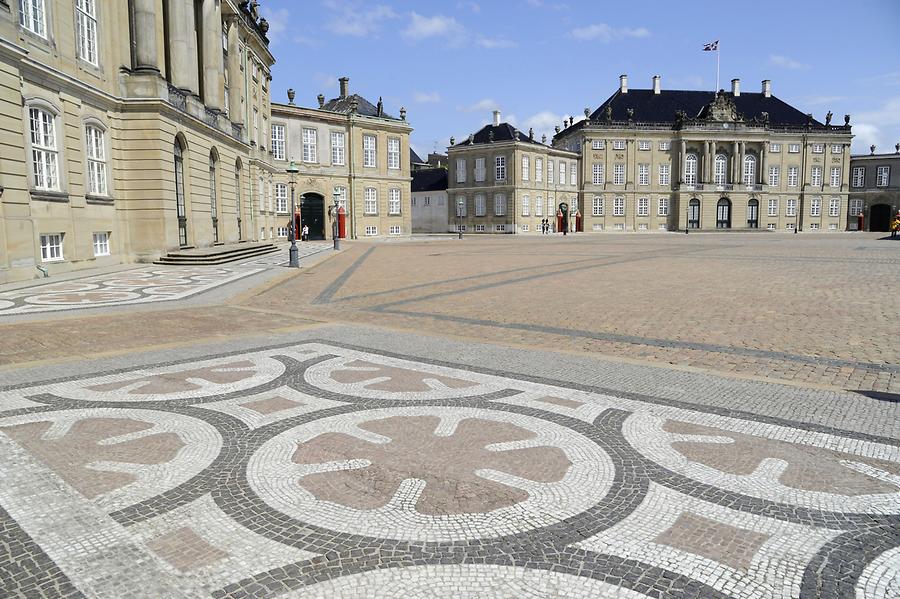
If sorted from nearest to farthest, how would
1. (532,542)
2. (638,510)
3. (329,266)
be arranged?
(532,542) < (638,510) < (329,266)

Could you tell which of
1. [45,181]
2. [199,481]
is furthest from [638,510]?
[45,181]

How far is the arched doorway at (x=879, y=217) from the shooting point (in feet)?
290

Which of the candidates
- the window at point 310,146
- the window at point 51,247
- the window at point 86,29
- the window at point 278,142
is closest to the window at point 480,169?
the window at point 310,146

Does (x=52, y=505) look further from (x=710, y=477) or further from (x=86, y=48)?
(x=86, y=48)

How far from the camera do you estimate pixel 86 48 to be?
2109cm

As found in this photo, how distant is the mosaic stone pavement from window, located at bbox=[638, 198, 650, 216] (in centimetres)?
8230

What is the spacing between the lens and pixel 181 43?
26125 millimetres

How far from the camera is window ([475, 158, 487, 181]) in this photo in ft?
254

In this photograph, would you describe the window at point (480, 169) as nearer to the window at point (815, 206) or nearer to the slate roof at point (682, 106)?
the slate roof at point (682, 106)

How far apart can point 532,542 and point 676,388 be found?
148 inches

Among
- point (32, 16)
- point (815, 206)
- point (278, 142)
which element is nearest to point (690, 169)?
point (815, 206)

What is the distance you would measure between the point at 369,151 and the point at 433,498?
173 feet

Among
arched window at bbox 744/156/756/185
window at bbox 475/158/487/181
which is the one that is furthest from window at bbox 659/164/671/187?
window at bbox 475/158/487/181

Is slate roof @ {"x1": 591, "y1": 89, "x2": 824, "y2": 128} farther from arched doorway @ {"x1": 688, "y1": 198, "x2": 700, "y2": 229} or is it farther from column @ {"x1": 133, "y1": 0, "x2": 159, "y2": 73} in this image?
column @ {"x1": 133, "y1": 0, "x2": 159, "y2": 73}
